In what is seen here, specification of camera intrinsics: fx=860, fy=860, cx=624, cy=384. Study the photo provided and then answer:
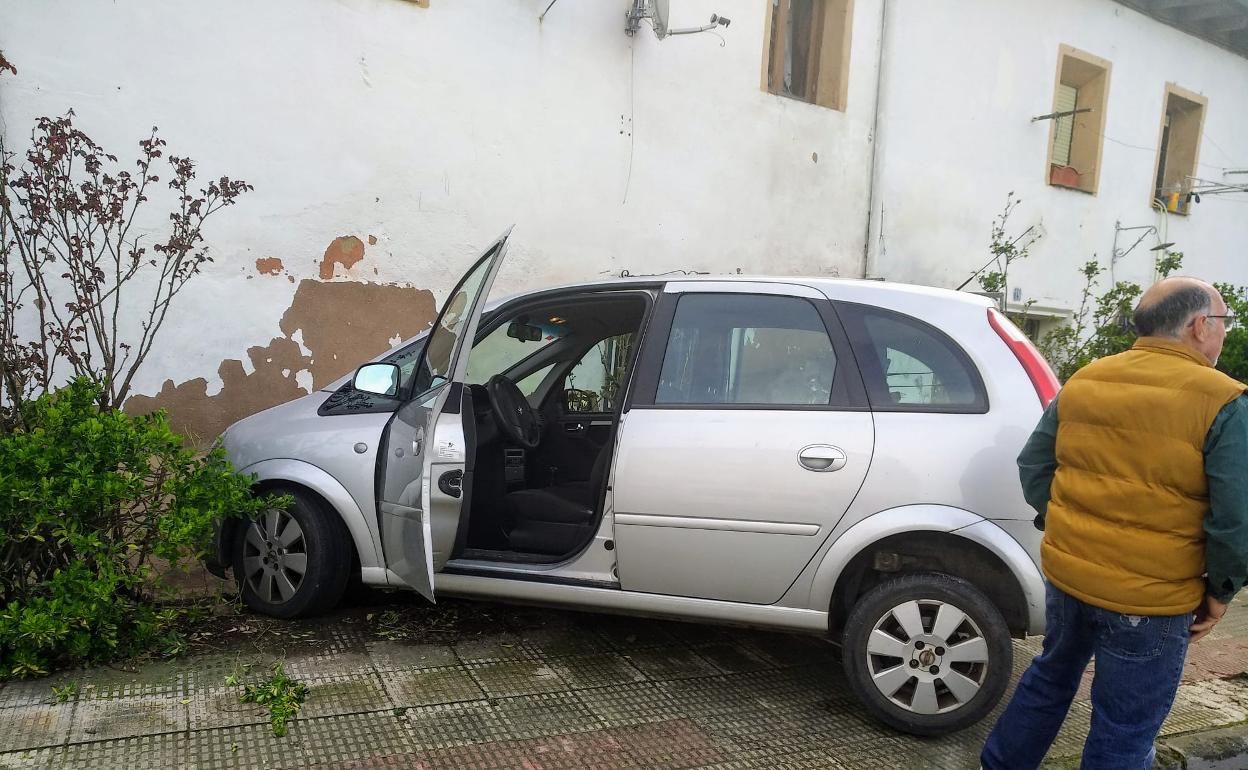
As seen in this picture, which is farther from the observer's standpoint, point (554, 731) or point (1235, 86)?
point (1235, 86)

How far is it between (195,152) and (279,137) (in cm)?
57

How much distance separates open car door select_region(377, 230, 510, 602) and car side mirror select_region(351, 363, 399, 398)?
0.07m

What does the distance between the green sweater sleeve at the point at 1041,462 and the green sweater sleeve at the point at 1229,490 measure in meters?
0.45

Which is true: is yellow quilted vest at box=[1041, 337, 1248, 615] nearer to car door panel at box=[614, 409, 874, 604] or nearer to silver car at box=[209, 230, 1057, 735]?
silver car at box=[209, 230, 1057, 735]

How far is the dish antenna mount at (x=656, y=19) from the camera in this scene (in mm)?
7148

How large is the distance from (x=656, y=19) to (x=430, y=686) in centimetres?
577

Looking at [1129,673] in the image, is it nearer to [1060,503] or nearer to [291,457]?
[1060,503]

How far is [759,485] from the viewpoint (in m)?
3.24


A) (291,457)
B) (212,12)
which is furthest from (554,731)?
(212,12)

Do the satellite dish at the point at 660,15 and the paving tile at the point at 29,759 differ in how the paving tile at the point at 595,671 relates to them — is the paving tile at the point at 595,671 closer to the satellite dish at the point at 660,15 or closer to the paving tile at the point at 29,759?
the paving tile at the point at 29,759

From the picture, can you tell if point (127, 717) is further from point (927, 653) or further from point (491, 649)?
point (927, 653)

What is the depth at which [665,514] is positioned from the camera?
3328mm

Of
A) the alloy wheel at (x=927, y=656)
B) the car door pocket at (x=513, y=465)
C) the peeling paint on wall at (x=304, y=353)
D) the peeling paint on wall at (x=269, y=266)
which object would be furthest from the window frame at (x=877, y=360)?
the peeling paint on wall at (x=269, y=266)

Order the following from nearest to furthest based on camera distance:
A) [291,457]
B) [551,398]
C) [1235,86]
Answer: [291,457] < [551,398] < [1235,86]
